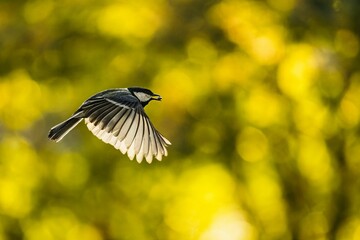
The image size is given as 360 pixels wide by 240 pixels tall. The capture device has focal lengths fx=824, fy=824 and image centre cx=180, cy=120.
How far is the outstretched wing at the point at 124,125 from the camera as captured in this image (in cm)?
169

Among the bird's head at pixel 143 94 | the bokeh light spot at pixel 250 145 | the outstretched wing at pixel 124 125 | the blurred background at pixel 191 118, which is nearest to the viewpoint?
the outstretched wing at pixel 124 125

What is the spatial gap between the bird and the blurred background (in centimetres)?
272

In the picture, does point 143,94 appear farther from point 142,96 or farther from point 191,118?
point 191,118

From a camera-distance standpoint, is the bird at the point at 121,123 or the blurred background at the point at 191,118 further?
the blurred background at the point at 191,118

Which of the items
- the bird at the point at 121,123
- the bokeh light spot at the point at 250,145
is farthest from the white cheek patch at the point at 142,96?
the bokeh light spot at the point at 250,145

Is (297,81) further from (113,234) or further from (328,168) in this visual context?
(113,234)

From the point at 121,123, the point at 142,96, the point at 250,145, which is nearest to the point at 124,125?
Result: the point at 121,123

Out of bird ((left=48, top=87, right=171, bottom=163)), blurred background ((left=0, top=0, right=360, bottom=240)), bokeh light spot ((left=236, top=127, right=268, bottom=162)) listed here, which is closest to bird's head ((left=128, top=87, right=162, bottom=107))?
bird ((left=48, top=87, right=171, bottom=163))

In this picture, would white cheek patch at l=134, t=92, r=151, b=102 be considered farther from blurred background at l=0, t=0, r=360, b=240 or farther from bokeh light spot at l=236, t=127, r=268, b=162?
bokeh light spot at l=236, t=127, r=268, b=162

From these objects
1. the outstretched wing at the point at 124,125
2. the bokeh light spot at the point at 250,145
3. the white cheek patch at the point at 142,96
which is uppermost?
the outstretched wing at the point at 124,125

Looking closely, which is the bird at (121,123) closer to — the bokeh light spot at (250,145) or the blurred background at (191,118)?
the blurred background at (191,118)

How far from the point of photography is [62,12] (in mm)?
5160

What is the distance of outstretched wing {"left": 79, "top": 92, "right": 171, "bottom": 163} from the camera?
5.53 feet

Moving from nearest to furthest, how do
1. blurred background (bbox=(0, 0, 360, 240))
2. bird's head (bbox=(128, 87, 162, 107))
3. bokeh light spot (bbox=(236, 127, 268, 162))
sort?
bird's head (bbox=(128, 87, 162, 107)) → blurred background (bbox=(0, 0, 360, 240)) → bokeh light spot (bbox=(236, 127, 268, 162))
